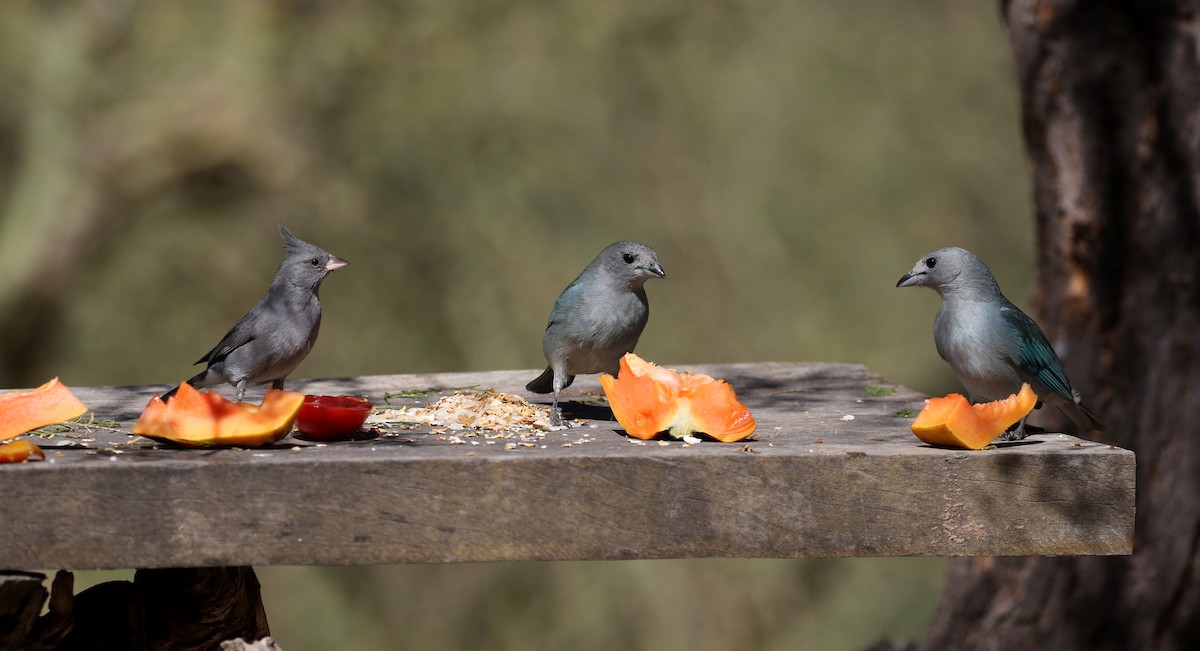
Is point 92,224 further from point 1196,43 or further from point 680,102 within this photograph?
point 1196,43

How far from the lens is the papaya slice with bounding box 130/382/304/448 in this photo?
9.76ft

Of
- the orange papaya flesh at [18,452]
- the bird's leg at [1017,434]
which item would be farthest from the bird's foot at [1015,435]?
the orange papaya flesh at [18,452]

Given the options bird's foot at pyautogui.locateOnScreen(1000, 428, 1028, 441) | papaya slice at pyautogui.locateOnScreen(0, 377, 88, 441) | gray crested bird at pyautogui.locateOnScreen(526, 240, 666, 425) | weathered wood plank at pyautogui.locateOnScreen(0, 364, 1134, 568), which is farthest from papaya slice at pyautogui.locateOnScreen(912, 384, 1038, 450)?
papaya slice at pyautogui.locateOnScreen(0, 377, 88, 441)

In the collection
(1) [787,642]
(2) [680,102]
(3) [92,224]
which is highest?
(2) [680,102]

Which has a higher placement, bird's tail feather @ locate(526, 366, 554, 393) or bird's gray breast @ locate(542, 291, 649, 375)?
bird's gray breast @ locate(542, 291, 649, 375)

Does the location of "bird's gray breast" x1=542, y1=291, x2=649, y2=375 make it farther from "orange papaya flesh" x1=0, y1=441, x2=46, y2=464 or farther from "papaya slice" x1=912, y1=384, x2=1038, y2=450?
"orange papaya flesh" x1=0, y1=441, x2=46, y2=464

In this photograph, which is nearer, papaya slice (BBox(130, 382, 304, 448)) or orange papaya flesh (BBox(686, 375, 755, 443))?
papaya slice (BBox(130, 382, 304, 448))

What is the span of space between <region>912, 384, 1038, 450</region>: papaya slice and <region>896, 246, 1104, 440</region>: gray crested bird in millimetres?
400

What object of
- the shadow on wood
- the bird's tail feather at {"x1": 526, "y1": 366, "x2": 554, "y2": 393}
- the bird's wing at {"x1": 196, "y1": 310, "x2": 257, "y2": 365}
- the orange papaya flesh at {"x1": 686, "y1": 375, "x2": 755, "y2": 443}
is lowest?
the shadow on wood

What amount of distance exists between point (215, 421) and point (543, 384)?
1.39 m

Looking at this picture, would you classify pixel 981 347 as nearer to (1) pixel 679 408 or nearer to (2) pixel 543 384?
(1) pixel 679 408

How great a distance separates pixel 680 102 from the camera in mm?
8375

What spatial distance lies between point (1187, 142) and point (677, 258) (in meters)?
3.69

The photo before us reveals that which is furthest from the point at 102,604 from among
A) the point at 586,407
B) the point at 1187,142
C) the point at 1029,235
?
the point at 1029,235
